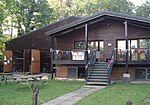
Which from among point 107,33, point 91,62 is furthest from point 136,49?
point 91,62

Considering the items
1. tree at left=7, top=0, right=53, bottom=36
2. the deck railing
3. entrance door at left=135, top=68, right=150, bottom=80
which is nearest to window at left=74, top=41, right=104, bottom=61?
the deck railing

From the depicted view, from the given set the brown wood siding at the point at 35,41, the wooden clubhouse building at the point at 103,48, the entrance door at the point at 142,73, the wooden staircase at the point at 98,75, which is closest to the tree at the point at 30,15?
the brown wood siding at the point at 35,41

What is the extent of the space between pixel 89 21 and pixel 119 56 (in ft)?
12.1

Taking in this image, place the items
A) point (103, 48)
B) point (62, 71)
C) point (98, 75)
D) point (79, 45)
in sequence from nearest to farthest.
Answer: point (98, 75), point (103, 48), point (62, 71), point (79, 45)

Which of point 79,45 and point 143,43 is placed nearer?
point 143,43

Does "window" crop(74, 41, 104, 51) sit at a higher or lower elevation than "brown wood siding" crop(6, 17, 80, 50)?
lower

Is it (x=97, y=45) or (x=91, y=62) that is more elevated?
(x=97, y=45)

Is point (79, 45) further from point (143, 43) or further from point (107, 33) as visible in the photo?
point (143, 43)

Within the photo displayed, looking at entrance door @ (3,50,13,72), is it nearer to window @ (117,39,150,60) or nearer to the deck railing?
window @ (117,39,150,60)

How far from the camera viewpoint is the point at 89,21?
17.9 meters

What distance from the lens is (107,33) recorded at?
1892cm

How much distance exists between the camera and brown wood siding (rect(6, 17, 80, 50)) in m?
25.7

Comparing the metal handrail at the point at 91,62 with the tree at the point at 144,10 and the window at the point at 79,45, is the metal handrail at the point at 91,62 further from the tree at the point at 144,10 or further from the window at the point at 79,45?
the tree at the point at 144,10

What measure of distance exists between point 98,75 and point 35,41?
12587 mm
